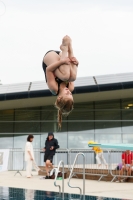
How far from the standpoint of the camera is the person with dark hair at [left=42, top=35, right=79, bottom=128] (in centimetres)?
576

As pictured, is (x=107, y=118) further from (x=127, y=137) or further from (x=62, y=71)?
(x=62, y=71)

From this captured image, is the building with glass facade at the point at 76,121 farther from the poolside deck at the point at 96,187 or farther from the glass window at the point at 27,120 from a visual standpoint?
the poolside deck at the point at 96,187

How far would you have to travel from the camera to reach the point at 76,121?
84.5 feet

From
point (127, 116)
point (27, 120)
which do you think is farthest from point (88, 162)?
point (27, 120)

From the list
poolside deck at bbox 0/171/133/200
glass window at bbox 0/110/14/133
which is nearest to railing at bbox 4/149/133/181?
poolside deck at bbox 0/171/133/200

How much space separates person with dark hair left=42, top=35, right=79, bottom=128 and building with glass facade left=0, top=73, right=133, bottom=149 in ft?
59.2

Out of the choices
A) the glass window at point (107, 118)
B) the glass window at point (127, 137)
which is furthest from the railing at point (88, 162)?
the glass window at point (127, 137)

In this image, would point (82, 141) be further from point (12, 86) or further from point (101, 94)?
point (12, 86)

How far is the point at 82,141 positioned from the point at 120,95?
423 centimetres

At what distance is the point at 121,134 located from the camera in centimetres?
2508

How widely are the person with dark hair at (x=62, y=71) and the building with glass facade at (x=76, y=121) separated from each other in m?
18.0

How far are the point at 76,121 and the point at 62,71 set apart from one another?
20107 mm

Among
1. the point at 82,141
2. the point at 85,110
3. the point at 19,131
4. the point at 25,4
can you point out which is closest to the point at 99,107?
the point at 85,110

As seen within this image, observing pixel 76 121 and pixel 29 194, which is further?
pixel 76 121
